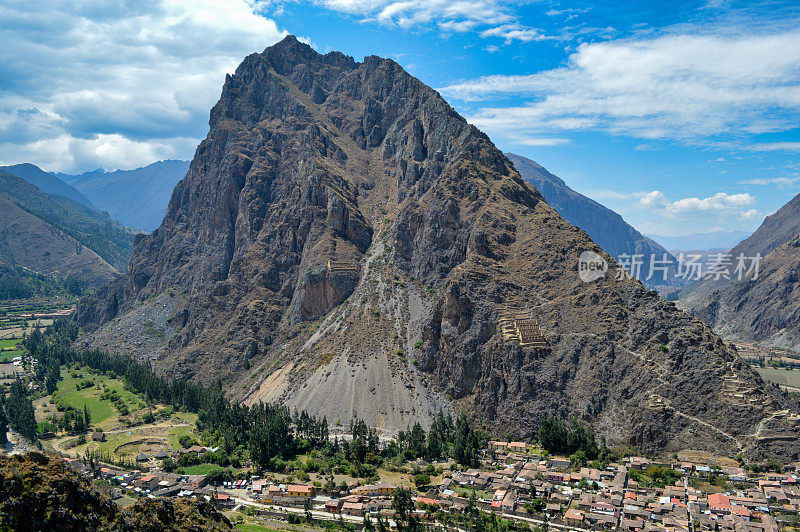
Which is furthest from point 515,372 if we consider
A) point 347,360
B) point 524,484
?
point 347,360

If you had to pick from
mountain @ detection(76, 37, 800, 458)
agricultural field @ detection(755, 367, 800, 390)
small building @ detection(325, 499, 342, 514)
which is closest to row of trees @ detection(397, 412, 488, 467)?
mountain @ detection(76, 37, 800, 458)

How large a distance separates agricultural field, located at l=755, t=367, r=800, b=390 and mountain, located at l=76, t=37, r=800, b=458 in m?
85.0

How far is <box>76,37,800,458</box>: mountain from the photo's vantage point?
3821 inches

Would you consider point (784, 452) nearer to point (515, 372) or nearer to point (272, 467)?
point (515, 372)

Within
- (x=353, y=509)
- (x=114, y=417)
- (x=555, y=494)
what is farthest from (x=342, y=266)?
(x=555, y=494)

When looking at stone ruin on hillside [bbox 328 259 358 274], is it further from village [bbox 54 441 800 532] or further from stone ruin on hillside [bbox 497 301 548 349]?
village [bbox 54 441 800 532]

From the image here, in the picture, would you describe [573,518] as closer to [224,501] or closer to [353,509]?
[353,509]

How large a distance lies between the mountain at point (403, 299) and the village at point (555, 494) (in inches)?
351

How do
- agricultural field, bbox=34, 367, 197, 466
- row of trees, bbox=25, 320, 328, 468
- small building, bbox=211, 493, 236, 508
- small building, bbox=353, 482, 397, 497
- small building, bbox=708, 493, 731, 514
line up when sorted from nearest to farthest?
1. small building, bbox=708, 493, 731, 514
2. small building, bbox=211, 493, 236, 508
3. small building, bbox=353, 482, 397, 497
4. row of trees, bbox=25, 320, 328, 468
5. agricultural field, bbox=34, 367, 197, 466

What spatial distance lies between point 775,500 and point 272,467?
7079 cm

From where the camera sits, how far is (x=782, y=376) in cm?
17412

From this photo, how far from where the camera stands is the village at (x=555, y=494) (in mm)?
71375

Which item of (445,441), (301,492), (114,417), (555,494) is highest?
(445,441)

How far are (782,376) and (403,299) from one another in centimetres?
12030
